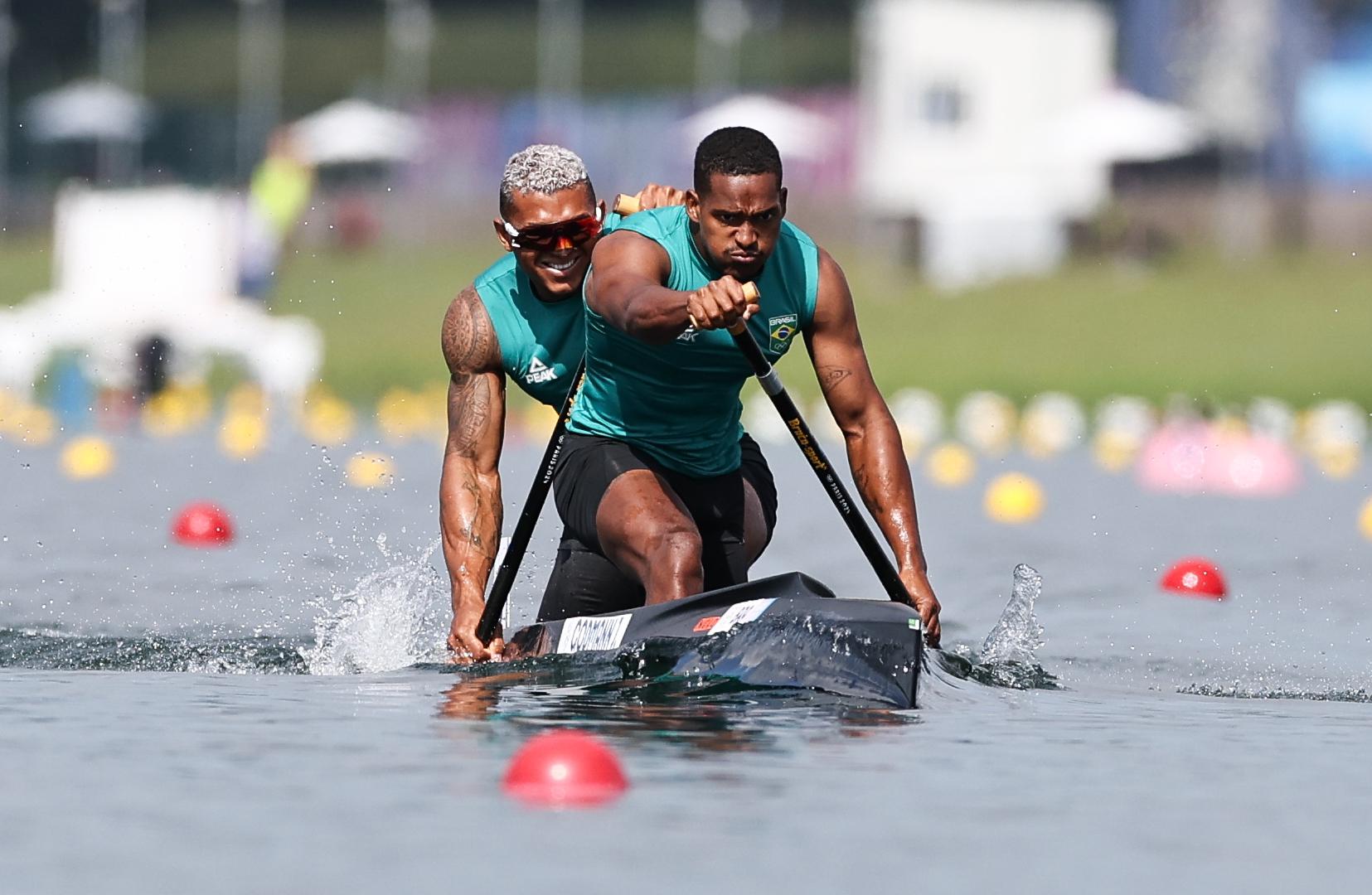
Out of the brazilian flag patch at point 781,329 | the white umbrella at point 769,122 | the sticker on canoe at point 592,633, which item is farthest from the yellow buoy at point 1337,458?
the white umbrella at point 769,122

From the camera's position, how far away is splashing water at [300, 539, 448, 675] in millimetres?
9469

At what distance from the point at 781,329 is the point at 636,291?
0.73 metres

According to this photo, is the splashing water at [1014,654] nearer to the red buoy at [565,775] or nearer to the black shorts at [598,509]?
the black shorts at [598,509]

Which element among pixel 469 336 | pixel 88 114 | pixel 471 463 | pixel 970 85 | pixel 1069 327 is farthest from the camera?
pixel 970 85

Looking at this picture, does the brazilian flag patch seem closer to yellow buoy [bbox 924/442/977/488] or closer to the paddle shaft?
the paddle shaft

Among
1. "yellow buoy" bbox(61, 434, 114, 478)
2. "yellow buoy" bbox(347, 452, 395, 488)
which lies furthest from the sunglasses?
"yellow buoy" bbox(61, 434, 114, 478)

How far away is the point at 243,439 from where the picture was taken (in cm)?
2219

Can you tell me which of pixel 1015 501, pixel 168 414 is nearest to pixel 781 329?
pixel 1015 501

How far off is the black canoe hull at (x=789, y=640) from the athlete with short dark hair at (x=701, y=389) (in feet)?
0.40

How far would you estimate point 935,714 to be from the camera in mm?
7832

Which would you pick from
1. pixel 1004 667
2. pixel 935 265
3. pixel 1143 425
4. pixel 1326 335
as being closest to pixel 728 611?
pixel 1004 667

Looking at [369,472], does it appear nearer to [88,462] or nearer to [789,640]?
[88,462]

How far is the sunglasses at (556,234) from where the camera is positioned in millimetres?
8367

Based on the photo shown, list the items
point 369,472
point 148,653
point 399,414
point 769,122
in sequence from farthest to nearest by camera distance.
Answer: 1. point 769,122
2. point 399,414
3. point 369,472
4. point 148,653
